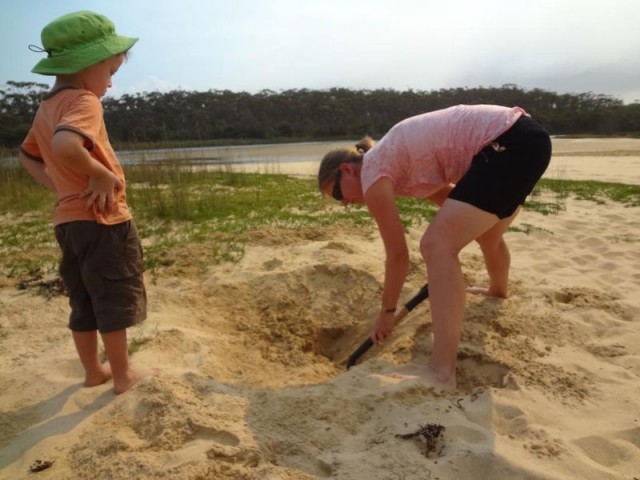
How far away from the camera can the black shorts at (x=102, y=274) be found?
2.20 metres

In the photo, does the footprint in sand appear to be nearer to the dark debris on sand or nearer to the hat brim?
the dark debris on sand

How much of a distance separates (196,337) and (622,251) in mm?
3444

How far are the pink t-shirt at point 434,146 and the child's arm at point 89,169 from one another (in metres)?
1.06

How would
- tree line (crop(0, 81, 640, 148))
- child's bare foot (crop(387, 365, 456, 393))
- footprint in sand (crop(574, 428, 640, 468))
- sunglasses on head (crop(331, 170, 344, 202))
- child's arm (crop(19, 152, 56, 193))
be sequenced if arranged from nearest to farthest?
1. footprint in sand (crop(574, 428, 640, 468))
2. child's bare foot (crop(387, 365, 456, 393))
3. child's arm (crop(19, 152, 56, 193))
4. sunglasses on head (crop(331, 170, 344, 202))
5. tree line (crop(0, 81, 640, 148))

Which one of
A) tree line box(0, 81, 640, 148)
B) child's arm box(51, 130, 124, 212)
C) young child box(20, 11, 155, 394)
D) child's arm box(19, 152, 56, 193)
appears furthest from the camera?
tree line box(0, 81, 640, 148)

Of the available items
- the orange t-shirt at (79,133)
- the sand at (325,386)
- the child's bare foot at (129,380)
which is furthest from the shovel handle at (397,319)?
the orange t-shirt at (79,133)

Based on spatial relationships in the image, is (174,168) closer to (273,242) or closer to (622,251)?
(273,242)

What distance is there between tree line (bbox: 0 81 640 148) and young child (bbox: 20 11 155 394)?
41.4 metres

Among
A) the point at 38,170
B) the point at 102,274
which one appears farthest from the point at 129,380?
the point at 38,170

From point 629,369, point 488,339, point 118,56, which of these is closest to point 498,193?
point 488,339

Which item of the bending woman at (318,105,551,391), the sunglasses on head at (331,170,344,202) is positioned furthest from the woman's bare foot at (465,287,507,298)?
the sunglasses on head at (331,170,344,202)

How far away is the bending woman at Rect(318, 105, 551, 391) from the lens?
7.50 feet

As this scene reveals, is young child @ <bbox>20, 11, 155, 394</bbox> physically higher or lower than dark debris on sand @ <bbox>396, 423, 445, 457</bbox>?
higher

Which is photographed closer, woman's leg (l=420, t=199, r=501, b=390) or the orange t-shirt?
the orange t-shirt
